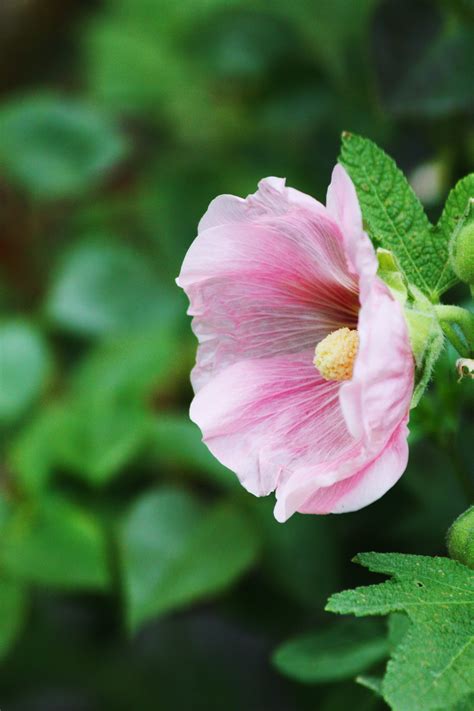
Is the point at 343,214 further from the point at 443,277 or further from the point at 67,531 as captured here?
the point at 67,531

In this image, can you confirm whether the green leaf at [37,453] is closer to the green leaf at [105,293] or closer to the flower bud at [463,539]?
the green leaf at [105,293]

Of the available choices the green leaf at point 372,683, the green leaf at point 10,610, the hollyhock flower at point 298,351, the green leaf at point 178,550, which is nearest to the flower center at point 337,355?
the hollyhock flower at point 298,351

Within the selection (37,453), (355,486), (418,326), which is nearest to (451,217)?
(418,326)

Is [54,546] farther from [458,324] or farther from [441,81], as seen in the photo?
[441,81]

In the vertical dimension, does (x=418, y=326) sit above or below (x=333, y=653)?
Result: above

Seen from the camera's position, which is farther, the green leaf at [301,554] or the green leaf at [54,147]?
the green leaf at [54,147]

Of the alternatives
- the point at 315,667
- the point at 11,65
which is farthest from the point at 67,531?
the point at 11,65
